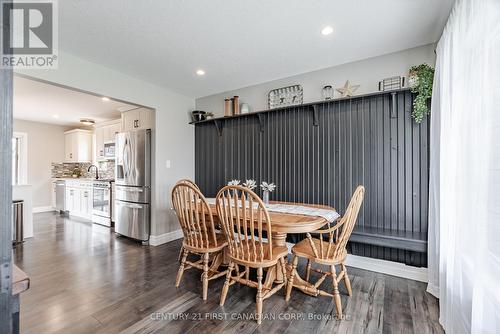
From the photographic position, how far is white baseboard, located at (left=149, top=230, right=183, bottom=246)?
3.69 metres

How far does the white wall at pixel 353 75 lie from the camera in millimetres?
2586

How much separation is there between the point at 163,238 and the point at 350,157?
121 inches

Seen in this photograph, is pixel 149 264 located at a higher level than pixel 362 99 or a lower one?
lower

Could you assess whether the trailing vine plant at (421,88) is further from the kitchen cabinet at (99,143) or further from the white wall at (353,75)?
the kitchen cabinet at (99,143)

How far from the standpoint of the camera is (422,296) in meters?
2.14

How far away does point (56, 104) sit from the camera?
4.56 m

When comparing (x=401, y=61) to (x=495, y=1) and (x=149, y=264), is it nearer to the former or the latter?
(x=495, y=1)

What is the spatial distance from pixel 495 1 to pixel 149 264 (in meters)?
3.64

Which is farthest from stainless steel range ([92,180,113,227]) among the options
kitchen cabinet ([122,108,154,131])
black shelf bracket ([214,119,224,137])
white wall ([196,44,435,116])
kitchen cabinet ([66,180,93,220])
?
white wall ([196,44,435,116])

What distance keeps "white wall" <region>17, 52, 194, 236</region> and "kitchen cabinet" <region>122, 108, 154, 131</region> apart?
0.21 metres

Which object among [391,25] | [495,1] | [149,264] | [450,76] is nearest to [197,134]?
[149,264]

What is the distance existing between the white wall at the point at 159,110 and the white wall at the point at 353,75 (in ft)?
4.06

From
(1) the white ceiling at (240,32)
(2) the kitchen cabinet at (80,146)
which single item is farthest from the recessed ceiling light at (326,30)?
(2) the kitchen cabinet at (80,146)

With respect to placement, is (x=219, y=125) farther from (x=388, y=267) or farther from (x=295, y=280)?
(x=388, y=267)
